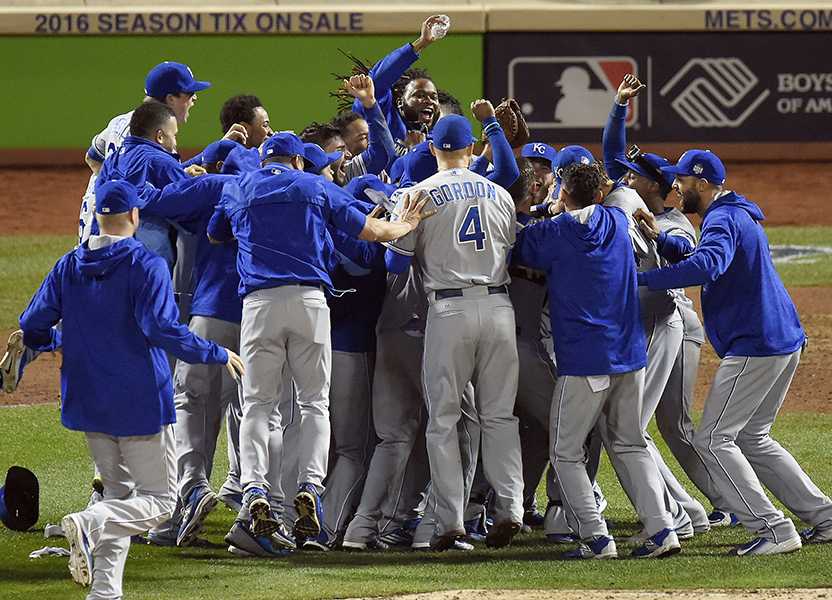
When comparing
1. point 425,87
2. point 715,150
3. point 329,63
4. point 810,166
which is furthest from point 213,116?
point 425,87

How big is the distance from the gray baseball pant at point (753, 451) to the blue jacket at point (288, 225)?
191 centimetres

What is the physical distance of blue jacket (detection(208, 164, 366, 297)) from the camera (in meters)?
7.35

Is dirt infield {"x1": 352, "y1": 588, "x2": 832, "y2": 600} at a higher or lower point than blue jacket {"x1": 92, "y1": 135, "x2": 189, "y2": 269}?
lower

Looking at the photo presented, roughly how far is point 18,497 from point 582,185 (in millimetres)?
3280

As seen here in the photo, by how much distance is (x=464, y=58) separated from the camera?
19531mm

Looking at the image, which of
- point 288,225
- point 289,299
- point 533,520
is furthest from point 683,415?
point 288,225

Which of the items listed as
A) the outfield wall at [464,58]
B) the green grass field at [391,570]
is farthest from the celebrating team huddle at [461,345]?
the outfield wall at [464,58]

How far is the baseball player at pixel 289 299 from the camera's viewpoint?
24.0 ft

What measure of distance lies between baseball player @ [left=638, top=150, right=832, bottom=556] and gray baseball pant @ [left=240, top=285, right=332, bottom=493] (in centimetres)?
157

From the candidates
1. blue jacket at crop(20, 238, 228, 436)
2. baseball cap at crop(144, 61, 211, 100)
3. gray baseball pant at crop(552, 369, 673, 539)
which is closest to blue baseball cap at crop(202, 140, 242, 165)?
baseball cap at crop(144, 61, 211, 100)

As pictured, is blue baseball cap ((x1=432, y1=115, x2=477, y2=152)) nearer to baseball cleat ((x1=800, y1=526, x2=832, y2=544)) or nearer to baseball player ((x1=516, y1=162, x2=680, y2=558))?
baseball player ((x1=516, y1=162, x2=680, y2=558))

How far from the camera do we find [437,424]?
7.35 metres

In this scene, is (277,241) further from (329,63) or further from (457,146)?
(329,63)

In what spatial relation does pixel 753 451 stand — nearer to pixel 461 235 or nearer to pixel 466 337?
pixel 466 337
